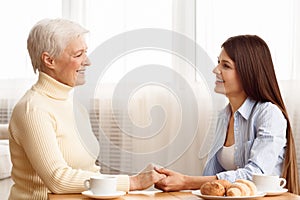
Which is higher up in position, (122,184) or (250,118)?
(250,118)

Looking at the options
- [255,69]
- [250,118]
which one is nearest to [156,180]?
[250,118]

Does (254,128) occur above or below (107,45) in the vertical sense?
below

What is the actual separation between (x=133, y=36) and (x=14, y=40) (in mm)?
3069

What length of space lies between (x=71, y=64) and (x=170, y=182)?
0.51 meters

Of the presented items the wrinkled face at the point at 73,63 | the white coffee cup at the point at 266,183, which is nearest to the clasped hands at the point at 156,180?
the white coffee cup at the point at 266,183

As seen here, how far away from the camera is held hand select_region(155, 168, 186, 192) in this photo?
5.74 ft

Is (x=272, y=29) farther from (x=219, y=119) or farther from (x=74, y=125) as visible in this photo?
(x=74, y=125)

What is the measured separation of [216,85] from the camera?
212 cm

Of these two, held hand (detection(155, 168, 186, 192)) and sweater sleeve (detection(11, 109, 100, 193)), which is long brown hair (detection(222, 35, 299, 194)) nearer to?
held hand (detection(155, 168, 186, 192))

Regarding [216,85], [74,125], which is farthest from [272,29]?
[74,125]

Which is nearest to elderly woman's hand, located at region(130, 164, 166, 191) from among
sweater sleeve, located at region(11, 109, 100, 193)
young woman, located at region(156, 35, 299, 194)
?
sweater sleeve, located at region(11, 109, 100, 193)

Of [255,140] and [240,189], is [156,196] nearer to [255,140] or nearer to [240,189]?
[240,189]

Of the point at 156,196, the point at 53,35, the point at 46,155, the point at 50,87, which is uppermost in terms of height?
the point at 53,35

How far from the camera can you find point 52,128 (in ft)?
5.73
